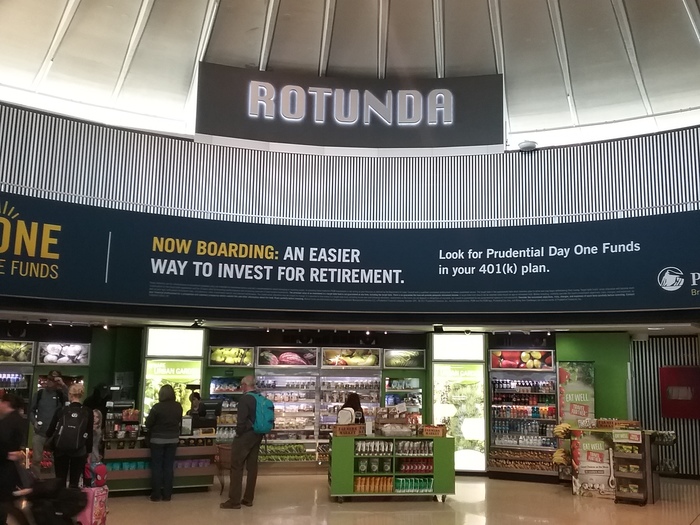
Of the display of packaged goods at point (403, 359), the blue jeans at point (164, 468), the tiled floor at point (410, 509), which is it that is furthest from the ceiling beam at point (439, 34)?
the blue jeans at point (164, 468)

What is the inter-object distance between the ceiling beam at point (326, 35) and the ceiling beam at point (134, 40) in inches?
114

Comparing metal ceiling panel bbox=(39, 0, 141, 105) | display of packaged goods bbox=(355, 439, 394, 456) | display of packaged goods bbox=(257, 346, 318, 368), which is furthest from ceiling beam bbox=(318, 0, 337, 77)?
display of packaged goods bbox=(355, 439, 394, 456)

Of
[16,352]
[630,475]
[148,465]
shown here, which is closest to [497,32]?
[630,475]

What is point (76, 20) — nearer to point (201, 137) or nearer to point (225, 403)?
point (201, 137)

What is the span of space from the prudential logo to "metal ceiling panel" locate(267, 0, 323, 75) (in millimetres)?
6902

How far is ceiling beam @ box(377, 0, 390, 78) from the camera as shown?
11.4m

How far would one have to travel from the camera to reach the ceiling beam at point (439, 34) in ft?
37.3

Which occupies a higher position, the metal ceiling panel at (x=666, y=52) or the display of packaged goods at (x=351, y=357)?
the metal ceiling panel at (x=666, y=52)

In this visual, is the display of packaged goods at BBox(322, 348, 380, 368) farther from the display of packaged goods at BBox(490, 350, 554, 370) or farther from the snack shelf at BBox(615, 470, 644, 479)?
the snack shelf at BBox(615, 470, 644, 479)

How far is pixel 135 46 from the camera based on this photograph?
11.2m

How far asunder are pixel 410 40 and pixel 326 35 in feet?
4.98

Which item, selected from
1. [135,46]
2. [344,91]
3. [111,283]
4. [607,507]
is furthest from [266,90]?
[607,507]

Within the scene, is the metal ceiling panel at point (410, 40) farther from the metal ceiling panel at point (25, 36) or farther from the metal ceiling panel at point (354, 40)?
the metal ceiling panel at point (25, 36)

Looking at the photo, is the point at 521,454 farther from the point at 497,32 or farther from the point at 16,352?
the point at 16,352
